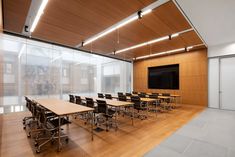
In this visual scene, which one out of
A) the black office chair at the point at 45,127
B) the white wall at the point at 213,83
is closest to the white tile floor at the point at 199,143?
the black office chair at the point at 45,127

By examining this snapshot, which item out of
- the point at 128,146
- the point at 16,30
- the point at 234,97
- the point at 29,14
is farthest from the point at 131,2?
the point at 234,97

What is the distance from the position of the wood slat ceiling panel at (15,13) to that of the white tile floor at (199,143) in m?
4.90

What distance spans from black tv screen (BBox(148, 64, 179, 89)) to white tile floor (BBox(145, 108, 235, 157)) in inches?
203

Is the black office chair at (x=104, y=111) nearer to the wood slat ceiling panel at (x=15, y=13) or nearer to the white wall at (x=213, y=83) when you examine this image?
the wood slat ceiling panel at (x=15, y=13)

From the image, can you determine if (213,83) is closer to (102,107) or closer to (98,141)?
(102,107)

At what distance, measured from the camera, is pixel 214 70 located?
7.29 meters

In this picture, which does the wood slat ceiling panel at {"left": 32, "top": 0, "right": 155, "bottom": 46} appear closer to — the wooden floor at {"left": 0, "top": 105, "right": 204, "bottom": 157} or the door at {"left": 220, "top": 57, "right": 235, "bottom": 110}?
the wooden floor at {"left": 0, "top": 105, "right": 204, "bottom": 157}

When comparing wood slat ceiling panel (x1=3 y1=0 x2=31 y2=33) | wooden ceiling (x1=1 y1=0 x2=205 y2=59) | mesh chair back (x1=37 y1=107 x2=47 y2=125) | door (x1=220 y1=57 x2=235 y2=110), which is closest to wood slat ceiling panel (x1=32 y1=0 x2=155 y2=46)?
wooden ceiling (x1=1 y1=0 x2=205 y2=59)

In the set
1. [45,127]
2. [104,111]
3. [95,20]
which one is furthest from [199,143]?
[95,20]

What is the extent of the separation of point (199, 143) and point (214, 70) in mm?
5986

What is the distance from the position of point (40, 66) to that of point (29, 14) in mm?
3227

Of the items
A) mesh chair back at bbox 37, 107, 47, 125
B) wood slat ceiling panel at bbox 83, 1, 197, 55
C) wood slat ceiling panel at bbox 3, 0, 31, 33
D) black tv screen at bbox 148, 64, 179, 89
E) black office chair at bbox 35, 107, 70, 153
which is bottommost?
black office chair at bbox 35, 107, 70, 153

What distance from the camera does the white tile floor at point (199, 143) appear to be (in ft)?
8.34

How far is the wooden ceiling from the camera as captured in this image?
3.46 meters
